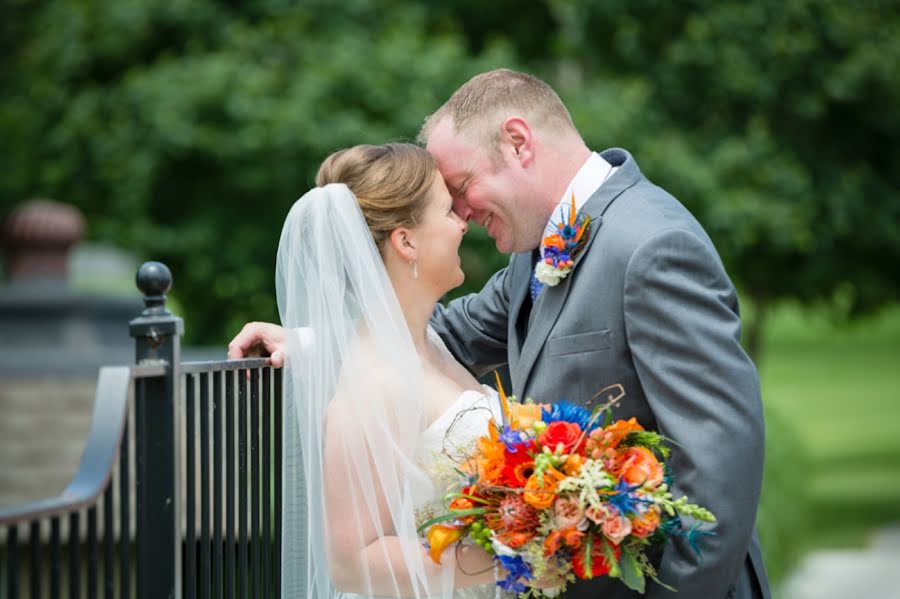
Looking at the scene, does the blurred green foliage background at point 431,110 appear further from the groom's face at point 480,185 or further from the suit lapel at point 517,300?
the groom's face at point 480,185

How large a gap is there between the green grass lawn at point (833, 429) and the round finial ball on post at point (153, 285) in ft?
24.2

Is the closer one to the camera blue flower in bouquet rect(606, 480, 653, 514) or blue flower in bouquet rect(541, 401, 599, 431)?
blue flower in bouquet rect(606, 480, 653, 514)

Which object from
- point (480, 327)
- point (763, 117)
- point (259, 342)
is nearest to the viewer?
point (259, 342)

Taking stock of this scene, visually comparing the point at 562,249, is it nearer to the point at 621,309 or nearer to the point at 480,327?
the point at 621,309

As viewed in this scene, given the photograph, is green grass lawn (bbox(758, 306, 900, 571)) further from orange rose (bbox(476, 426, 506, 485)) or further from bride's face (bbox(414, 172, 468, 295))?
orange rose (bbox(476, 426, 506, 485))

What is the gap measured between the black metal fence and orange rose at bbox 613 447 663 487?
3.22 feet

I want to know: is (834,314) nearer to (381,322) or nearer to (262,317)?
(262,317)

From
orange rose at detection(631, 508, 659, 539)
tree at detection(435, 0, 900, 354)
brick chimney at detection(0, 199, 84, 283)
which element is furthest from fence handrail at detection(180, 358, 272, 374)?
tree at detection(435, 0, 900, 354)

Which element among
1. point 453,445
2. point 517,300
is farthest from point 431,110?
point 453,445

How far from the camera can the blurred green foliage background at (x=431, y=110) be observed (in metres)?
12.6

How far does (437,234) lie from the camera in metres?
3.69

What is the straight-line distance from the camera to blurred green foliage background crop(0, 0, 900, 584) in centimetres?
1257

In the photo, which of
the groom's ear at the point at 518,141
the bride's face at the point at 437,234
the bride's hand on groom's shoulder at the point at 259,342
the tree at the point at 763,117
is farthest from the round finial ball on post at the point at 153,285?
the tree at the point at 763,117

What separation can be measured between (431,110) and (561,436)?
31.2 feet
